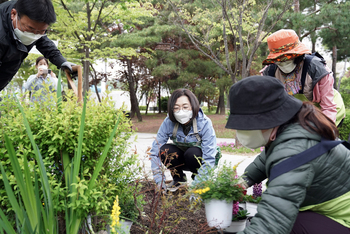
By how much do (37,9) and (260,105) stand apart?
1.62 meters

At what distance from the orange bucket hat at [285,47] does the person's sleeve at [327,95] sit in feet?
0.95

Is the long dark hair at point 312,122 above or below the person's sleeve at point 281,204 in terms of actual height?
above

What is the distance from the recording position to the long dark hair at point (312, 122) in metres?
1.29

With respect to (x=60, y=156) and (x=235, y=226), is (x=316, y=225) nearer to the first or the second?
(x=235, y=226)

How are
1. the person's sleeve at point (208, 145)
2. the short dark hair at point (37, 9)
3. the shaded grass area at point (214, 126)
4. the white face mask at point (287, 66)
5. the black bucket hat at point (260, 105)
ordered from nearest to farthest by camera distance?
1. the black bucket hat at point (260, 105)
2. the short dark hair at point (37, 9)
3. the white face mask at point (287, 66)
4. the person's sleeve at point (208, 145)
5. the shaded grass area at point (214, 126)

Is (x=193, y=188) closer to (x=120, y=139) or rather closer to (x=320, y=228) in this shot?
(x=120, y=139)

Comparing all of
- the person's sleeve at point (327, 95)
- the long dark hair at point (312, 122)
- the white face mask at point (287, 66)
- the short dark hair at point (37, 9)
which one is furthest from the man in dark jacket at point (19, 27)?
the person's sleeve at point (327, 95)

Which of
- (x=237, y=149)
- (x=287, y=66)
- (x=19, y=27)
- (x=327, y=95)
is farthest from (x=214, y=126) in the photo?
(x=19, y=27)

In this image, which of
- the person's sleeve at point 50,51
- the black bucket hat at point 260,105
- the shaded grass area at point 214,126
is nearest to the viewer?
the black bucket hat at point 260,105

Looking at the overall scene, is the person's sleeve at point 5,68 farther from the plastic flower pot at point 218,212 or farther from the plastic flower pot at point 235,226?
the plastic flower pot at point 235,226

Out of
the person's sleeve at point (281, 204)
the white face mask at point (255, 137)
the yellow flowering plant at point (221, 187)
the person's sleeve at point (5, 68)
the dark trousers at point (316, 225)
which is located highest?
the person's sleeve at point (5, 68)

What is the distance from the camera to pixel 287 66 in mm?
2559

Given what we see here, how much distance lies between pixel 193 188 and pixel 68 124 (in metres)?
0.84

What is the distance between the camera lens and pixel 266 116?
1.28m
